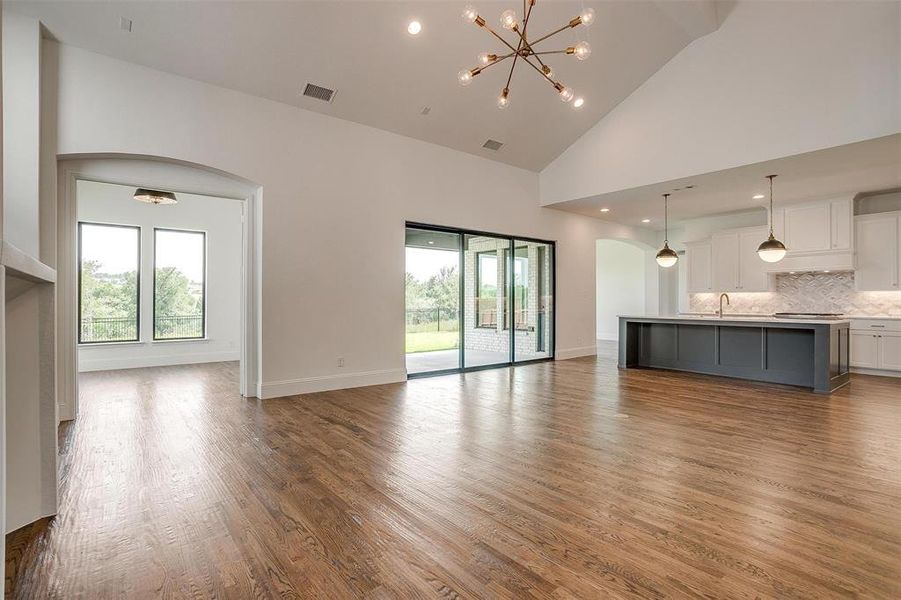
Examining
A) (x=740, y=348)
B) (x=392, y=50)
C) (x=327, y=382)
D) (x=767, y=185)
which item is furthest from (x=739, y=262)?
(x=327, y=382)

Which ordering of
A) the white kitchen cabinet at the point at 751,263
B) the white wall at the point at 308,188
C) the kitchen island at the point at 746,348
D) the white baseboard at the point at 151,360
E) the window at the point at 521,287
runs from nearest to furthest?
1. the white wall at the point at 308,188
2. the kitchen island at the point at 746,348
3. the white baseboard at the point at 151,360
4. the window at the point at 521,287
5. the white kitchen cabinet at the point at 751,263

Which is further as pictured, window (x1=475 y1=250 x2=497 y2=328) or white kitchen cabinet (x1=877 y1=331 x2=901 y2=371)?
window (x1=475 y1=250 x2=497 y2=328)

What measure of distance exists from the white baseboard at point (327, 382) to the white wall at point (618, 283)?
8996 mm

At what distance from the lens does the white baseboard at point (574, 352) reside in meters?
9.00

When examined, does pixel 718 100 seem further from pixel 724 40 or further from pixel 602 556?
pixel 602 556

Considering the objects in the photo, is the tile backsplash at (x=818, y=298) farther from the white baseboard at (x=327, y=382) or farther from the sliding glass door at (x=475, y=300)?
the white baseboard at (x=327, y=382)

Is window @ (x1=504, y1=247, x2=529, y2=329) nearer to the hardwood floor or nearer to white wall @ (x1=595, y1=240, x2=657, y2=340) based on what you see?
the hardwood floor

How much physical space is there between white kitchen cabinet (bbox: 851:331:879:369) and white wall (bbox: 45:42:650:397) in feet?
21.6

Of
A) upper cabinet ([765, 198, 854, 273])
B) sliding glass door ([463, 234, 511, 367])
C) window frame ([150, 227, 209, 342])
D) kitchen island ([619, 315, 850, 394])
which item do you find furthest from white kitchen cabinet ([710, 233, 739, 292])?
window frame ([150, 227, 209, 342])

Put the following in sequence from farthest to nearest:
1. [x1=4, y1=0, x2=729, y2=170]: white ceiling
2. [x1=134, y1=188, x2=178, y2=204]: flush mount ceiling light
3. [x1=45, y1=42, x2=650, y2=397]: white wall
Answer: [x1=134, y1=188, x2=178, y2=204]: flush mount ceiling light → [x1=45, y1=42, x2=650, y2=397]: white wall → [x1=4, y1=0, x2=729, y2=170]: white ceiling

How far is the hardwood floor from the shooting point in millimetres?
1951

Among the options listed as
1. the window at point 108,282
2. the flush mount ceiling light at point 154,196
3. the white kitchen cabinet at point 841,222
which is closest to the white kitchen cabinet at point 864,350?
the white kitchen cabinet at point 841,222

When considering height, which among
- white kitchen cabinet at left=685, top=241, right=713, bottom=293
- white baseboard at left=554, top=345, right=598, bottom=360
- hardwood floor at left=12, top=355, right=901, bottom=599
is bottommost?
hardwood floor at left=12, top=355, right=901, bottom=599

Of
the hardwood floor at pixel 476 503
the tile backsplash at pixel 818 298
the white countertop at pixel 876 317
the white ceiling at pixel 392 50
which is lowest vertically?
the hardwood floor at pixel 476 503
